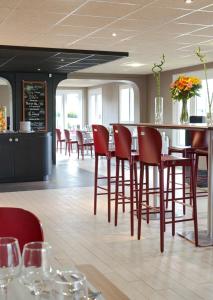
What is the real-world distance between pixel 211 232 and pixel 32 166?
5.01 metres

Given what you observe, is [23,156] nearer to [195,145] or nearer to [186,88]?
[195,145]

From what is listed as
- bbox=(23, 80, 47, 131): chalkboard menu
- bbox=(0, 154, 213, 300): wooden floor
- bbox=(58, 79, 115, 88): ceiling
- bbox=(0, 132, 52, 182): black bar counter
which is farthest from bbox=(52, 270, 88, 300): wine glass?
bbox=(58, 79, 115, 88): ceiling

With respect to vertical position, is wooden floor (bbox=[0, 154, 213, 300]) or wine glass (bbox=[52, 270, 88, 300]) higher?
wine glass (bbox=[52, 270, 88, 300])

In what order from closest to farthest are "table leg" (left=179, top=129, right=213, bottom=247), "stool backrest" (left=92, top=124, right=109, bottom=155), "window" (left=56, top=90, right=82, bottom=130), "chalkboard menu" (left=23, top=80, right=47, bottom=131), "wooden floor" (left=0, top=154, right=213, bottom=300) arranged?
1. "wooden floor" (left=0, top=154, right=213, bottom=300)
2. "table leg" (left=179, top=129, right=213, bottom=247)
3. "stool backrest" (left=92, top=124, right=109, bottom=155)
4. "chalkboard menu" (left=23, top=80, right=47, bottom=131)
5. "window" (left=56, top=90, right=82, bottom=130)

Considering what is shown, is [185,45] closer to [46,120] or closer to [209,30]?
[209,30]

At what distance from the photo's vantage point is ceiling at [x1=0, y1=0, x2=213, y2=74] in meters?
5.34

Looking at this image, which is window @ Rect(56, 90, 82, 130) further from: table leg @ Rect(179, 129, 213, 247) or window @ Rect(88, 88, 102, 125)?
table leg @ Rect(179, 129, 213, 247)

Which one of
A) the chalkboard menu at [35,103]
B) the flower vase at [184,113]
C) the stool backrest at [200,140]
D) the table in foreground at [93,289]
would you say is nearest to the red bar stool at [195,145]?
the stool backrest at [200,140]

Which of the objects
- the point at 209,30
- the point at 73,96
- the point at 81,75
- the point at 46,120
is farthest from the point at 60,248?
the point at 73,96

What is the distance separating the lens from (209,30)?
6855mm

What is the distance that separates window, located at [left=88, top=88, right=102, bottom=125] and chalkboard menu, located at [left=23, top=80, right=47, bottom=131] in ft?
20.1

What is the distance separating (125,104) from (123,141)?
38.0ft

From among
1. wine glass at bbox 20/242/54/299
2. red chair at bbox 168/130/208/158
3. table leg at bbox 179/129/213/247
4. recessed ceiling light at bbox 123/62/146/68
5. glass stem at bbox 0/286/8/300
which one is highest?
recessed ceiling light at bbox 123/62/146/68

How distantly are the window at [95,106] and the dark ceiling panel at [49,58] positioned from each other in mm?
7018
